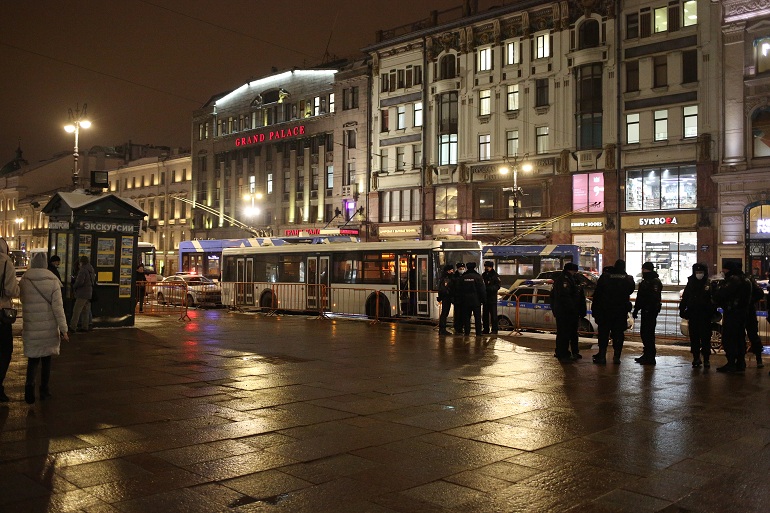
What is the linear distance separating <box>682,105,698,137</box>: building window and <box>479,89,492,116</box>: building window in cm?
1330

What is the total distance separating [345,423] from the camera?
312 inches

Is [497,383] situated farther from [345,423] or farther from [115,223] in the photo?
[115,223]

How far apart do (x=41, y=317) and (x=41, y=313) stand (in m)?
0.05

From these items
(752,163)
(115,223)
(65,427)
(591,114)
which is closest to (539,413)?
(65,427)

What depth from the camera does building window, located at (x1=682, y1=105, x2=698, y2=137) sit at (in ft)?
139

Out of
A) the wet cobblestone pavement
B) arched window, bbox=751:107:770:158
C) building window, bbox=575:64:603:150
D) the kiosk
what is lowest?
the wet cobblestone pavement

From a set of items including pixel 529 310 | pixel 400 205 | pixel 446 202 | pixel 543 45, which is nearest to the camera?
pixel 529 310

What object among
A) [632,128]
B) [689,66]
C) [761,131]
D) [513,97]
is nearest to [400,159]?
[513,97]

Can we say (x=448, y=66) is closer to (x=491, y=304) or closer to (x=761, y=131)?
(x=761, y=131)

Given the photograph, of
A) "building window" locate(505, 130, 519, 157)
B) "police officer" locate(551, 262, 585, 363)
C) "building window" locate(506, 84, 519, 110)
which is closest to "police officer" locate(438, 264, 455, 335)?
"police officer" locate(551, 262, 585, 363)

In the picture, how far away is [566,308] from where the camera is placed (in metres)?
13.7

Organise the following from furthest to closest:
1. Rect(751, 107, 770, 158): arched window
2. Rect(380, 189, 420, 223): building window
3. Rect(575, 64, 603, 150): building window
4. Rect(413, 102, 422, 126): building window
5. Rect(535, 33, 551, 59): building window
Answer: Rect(380, 189, 420, 223): building window, Rect(413, 102, 422, 126): building window, Rect(535, 33, 551, 59): building window, Rect(575, 64, 603, 150): building window, Rect(751, 107, 770, 158): arched window

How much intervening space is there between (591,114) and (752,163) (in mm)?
10222

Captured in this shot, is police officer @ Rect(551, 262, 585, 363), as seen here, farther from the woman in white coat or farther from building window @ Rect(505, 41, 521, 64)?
building window @ Rect(505, 41, 521, 64)
